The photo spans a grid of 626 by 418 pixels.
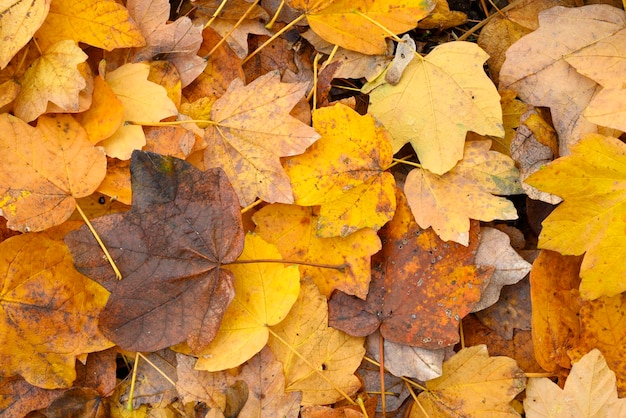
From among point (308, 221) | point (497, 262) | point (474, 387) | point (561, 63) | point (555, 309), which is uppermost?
point (561, 63)

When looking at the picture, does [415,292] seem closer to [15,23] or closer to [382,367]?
[382,367]

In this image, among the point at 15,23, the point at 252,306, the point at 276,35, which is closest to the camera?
the point at 15,23

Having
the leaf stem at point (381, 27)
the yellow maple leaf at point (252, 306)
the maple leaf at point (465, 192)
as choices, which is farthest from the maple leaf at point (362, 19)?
the yellow maple leaf at point (252, 306)

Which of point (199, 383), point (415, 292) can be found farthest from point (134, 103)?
point (415, 292)

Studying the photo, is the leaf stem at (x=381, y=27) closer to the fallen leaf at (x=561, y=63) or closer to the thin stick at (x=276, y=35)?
the thin stick at (x=276, y=35)

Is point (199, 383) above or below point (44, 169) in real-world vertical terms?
below

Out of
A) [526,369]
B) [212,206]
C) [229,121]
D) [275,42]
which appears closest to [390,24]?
[275,42]

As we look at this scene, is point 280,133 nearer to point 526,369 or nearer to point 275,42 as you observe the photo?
point 275,42

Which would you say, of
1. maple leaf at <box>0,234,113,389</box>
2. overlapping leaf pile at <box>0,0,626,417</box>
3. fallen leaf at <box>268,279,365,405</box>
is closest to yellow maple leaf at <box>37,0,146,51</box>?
overlapping leaf pile at <box>0,0,626,417</box>
